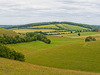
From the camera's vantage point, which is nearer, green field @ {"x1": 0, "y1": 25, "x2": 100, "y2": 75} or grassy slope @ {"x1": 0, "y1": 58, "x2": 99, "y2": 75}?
grassy slope @ {"x1": 0, "y1": 58, "x2": 99, "y2": 75}

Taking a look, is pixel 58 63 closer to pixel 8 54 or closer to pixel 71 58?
pixel 71 58

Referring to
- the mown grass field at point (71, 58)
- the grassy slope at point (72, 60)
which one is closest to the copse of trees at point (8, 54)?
the mown grass field at point (71, 58)

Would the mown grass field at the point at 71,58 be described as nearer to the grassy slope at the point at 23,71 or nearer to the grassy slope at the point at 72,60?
the grassy slope at the point at 72,60

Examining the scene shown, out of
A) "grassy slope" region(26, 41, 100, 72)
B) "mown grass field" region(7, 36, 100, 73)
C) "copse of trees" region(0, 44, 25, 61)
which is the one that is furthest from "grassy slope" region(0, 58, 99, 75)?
"mown grass field" region(7, 36, 100, 73)

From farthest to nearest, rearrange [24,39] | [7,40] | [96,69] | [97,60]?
[24,39] → [7,40] → [97,60] → [96,69]

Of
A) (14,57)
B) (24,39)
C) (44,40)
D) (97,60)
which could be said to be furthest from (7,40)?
(97,60)

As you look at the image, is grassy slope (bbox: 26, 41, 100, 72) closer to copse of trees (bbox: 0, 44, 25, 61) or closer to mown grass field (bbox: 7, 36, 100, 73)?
mown grass field (bbox: 7, 36, 100, 73)

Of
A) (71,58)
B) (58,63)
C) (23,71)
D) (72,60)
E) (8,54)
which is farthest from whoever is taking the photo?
(71,58)

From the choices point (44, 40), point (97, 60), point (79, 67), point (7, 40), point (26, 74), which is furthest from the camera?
point (44, 40)

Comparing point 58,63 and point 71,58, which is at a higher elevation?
point 71,58

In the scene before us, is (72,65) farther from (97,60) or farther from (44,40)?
(44,40)

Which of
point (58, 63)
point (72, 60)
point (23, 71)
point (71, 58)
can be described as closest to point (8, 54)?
point (58, 63)
